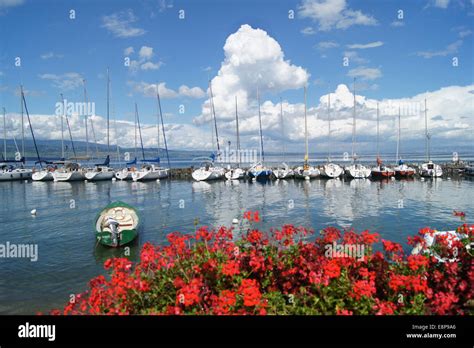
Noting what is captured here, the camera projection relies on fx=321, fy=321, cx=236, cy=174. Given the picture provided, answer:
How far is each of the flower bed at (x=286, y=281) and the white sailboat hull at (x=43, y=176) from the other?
6883 centimetres

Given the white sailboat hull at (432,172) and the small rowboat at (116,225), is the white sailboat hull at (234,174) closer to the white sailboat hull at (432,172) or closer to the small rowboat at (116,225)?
the white sailboat hull at (432,172)

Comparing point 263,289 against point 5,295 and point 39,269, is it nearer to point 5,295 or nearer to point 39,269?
point 5,295

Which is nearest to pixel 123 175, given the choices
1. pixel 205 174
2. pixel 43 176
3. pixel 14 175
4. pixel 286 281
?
pixel 43 176

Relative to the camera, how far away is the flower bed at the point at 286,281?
15.5ft

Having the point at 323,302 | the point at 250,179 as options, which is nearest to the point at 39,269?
the point at 323,302

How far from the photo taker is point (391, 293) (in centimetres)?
529

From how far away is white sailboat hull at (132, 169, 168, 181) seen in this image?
62.3 metres

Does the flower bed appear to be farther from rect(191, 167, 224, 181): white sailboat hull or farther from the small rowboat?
rect(191, 167, 224, 181): white sailboat hull

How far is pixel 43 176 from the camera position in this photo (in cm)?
6425

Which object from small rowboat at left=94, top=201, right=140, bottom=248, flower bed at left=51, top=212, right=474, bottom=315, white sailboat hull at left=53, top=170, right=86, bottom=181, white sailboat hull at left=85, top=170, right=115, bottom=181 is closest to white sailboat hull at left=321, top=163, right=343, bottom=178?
white sailboat hull at left=85, top=170, right=115, bottom=181

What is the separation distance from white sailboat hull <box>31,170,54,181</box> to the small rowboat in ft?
181

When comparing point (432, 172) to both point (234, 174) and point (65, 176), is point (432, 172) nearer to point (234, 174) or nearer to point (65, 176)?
point (234, 174)

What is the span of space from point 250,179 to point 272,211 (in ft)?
116

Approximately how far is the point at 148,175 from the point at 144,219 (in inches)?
1549
